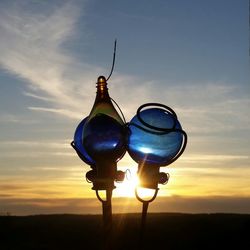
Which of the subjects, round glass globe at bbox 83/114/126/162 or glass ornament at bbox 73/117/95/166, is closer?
round glass globe at bbox 83/114/126/162

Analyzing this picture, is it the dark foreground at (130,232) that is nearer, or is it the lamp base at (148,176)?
the lamp base at (148,176)

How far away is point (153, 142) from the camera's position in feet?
24.3

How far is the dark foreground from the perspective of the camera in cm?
1345

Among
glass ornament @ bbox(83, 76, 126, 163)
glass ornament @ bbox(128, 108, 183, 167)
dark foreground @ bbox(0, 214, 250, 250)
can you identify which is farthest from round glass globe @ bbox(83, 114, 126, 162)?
dark foreground @ bbox(0, 214, 250, 250)

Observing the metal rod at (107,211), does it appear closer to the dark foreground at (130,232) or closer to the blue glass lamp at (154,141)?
the blue glass lamp at (154,141)

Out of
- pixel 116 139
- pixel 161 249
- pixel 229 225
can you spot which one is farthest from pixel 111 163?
pixel 229 225

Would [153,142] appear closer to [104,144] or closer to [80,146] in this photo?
[104,144]

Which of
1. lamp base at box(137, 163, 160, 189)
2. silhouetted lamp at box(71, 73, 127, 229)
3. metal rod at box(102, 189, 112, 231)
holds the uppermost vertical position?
silhouetted lamp at box(71, 73, 127, 229)

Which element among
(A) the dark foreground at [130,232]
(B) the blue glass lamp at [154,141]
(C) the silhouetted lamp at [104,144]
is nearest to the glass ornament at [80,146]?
(C) the silhouetted lamp at [104,144]

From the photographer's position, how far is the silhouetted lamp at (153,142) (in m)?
7.42

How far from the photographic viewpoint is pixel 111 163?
777cm

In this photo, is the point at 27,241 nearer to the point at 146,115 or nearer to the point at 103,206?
the point at 103,206

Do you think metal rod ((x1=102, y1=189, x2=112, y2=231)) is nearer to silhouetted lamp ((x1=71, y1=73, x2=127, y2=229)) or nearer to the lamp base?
silhouetted lamp ((x1=71, y1=73, x2=127, y2=229))

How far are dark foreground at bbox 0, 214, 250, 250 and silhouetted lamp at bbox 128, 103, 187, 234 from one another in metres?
5.31
